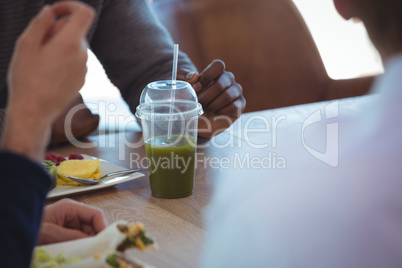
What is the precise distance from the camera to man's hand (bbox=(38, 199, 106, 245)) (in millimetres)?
917

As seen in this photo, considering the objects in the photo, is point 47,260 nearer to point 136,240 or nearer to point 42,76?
point 136,240

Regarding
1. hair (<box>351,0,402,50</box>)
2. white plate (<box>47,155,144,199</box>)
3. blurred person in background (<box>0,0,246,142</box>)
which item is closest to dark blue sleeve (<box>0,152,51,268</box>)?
hair (<box>351,0,402,50</box>)

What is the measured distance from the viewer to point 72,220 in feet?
3.18

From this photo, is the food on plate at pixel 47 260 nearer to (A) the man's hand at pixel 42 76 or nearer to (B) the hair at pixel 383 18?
(A) the man's hand at pixel 42 76

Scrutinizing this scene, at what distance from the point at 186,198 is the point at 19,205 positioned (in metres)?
0.60

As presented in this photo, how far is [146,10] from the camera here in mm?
2033

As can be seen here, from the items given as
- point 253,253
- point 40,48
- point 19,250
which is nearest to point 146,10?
point 40,48

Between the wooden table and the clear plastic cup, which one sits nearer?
the wooden table

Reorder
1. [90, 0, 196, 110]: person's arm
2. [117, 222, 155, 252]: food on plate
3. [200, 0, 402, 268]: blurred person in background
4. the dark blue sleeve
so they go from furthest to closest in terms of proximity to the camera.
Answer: [90, 0, 196, 110]: person's arm
[117, 222, 155, 252]: food on plate
the dark blue sleeve
[200, 0, 402, 268]: blurred person in background

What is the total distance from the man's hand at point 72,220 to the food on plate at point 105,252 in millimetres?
101

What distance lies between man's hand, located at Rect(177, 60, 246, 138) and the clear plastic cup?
0.35 m

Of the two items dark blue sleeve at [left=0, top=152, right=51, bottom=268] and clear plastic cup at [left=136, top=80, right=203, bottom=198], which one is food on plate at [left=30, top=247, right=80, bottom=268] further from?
clear plastic cup at [left=136, top=80, right=203, bottom=198]

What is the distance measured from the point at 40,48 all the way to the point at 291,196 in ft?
1.27

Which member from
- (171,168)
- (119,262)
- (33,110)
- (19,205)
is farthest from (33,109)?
(171,168)
